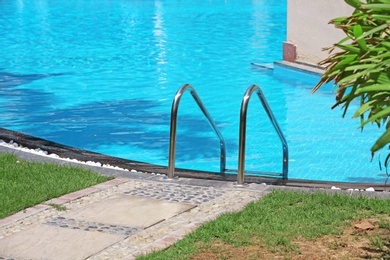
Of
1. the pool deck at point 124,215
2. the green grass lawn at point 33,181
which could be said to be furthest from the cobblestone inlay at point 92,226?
the green grass lawn at point 33,181

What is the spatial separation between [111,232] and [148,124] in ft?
22.6

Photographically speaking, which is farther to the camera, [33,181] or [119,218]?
[33,181]

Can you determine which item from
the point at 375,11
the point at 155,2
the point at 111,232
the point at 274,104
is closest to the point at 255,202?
the point at 111,232

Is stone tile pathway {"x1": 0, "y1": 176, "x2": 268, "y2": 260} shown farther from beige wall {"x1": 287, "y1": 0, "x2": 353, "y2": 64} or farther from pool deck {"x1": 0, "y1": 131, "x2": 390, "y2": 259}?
beige wall {"x1": 287, "y1": 0, "x2": 353, "y2": 64}

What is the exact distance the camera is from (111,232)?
6051 millimetres

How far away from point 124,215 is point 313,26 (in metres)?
10.5

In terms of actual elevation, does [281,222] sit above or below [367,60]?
below

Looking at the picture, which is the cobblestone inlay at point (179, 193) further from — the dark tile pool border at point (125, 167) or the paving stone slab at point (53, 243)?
the paving stone slab at point (53, 243)

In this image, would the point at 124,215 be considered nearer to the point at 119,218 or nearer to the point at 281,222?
the point at 119,218

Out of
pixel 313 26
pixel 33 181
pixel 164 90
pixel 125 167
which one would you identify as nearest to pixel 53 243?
pixel 33 181

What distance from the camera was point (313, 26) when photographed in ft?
53.1

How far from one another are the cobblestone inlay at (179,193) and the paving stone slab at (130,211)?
14cm

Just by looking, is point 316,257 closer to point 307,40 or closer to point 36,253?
point 36,253

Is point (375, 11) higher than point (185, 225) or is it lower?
higher
